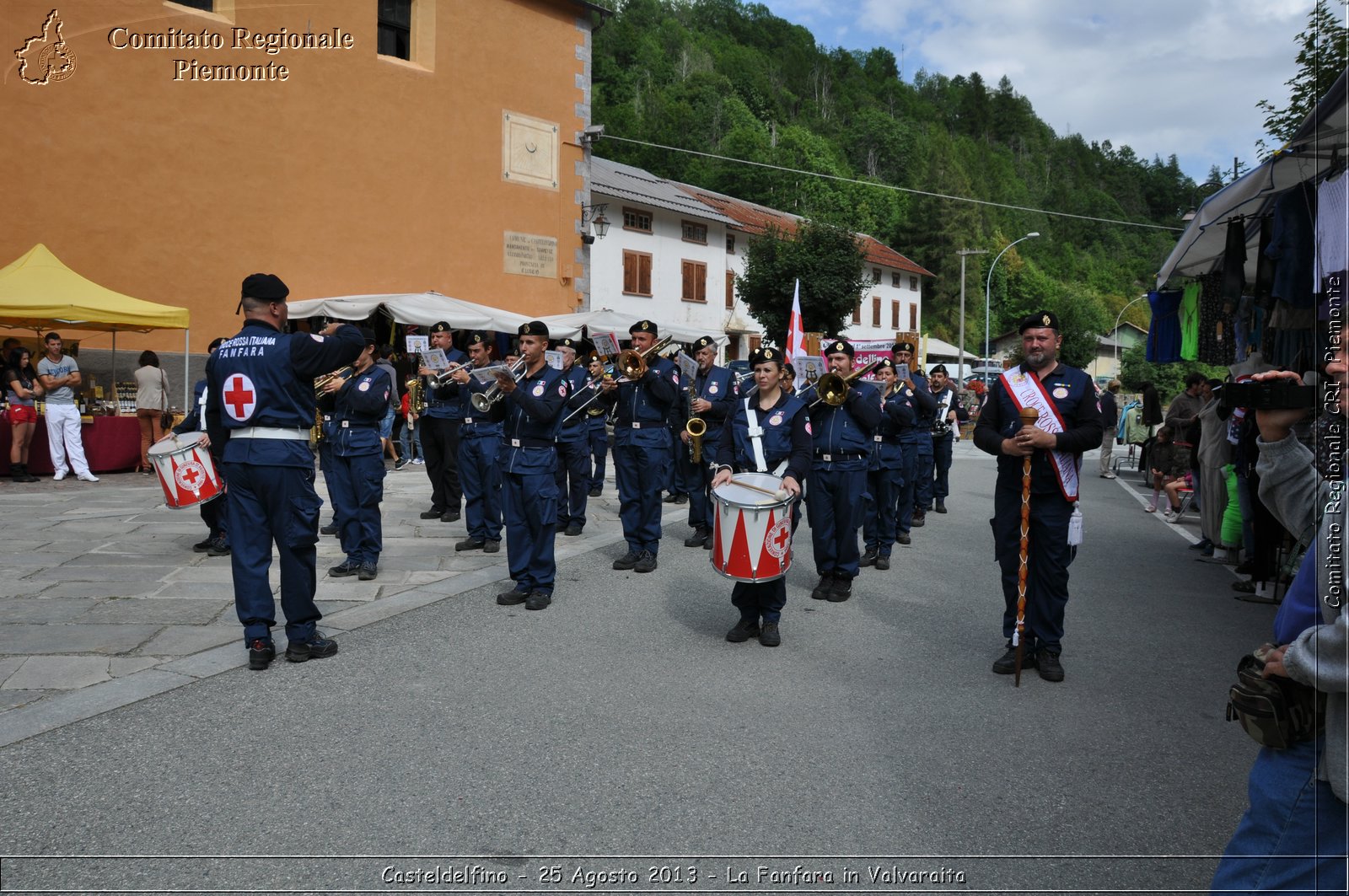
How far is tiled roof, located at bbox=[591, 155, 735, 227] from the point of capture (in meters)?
33.9

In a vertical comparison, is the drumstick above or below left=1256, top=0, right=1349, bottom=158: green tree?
below

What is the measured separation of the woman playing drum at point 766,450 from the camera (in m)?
6.03

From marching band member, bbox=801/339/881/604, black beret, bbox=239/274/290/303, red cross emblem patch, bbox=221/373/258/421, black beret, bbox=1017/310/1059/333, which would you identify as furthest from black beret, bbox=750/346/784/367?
red cross emblem patch, bbox=221/373/258/421

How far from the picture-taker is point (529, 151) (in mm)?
22469

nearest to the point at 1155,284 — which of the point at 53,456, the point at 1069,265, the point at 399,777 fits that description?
the point at 399,777

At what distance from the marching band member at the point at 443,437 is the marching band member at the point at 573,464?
4.05ft

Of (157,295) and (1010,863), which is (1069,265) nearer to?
(157,295)

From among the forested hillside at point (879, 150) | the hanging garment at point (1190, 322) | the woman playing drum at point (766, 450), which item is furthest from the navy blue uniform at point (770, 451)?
the forested hillside at point (879, 150)

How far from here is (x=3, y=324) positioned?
45.9ft

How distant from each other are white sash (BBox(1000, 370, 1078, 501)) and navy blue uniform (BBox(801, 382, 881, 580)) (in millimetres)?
1816

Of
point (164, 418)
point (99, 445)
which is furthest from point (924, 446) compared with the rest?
point (99, 445)

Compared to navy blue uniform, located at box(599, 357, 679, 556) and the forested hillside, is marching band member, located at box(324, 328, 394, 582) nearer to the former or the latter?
navy blue uniform, located at box(599, 357, 679, 556)

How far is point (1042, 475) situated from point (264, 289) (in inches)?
176

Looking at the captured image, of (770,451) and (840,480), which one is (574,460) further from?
(770,451)
